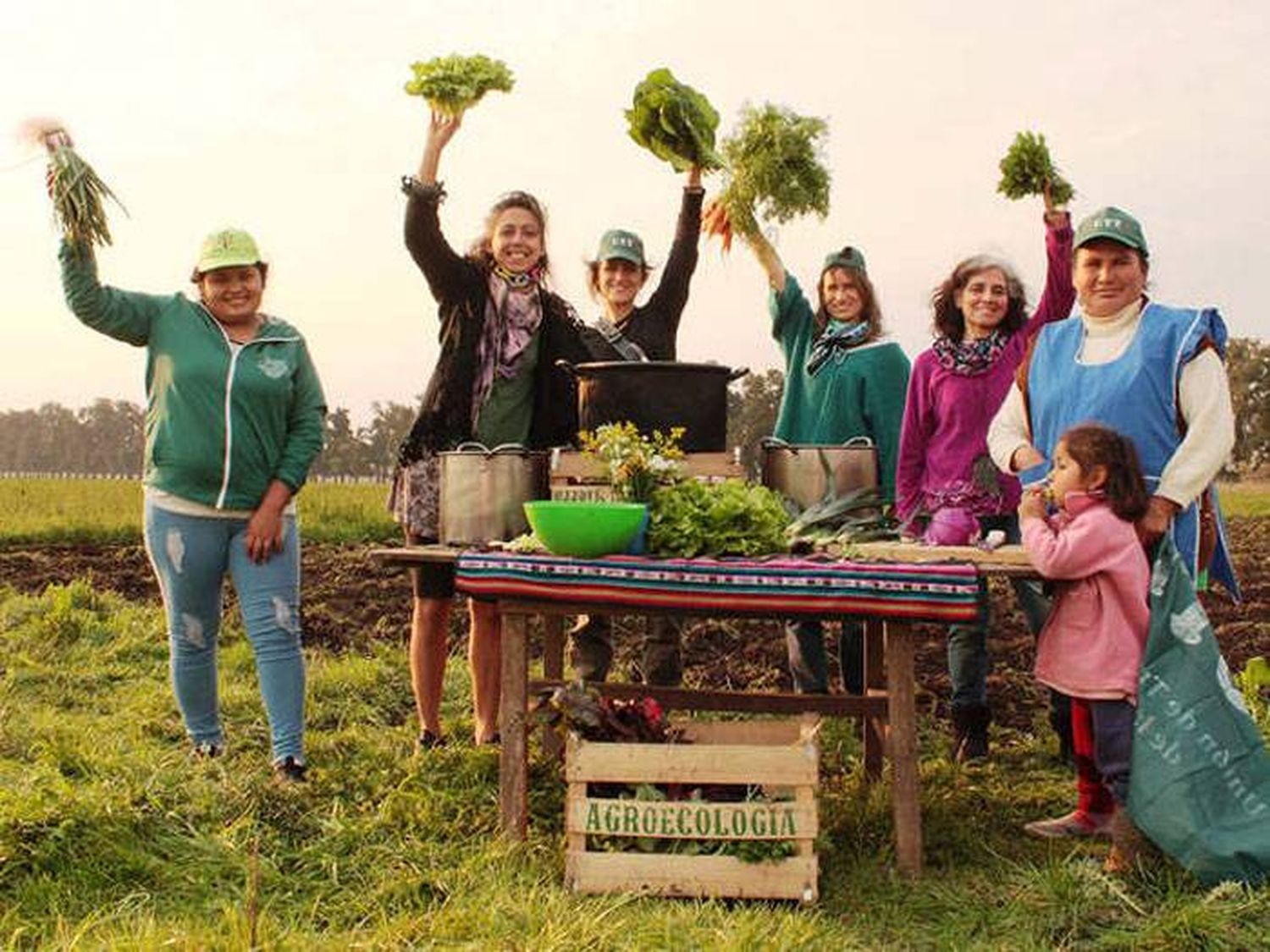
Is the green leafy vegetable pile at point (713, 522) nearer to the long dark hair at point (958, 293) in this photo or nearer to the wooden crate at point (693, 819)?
the wooden crate at point (693, 819)

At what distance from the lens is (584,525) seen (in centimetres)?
325

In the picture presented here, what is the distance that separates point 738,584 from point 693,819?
606mm

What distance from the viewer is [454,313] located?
425cm

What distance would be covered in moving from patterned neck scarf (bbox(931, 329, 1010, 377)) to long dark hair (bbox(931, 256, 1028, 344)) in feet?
0.14

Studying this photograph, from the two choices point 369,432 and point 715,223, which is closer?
point 715,223

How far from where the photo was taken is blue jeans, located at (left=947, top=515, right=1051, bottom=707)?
4395 mm

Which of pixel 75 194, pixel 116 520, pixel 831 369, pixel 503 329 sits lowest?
pixel 116 520

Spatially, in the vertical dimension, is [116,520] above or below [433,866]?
above

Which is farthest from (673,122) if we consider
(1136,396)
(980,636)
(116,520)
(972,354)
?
(116,520)

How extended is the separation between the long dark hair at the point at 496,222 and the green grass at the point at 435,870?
66.8 inches

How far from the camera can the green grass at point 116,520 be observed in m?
13.9

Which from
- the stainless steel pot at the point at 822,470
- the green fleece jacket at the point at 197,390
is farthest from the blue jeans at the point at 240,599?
the stainless steel pot at the point at 822,470

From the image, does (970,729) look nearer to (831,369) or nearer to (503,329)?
(831,369)

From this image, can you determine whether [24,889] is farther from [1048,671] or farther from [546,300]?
[1048,671]
